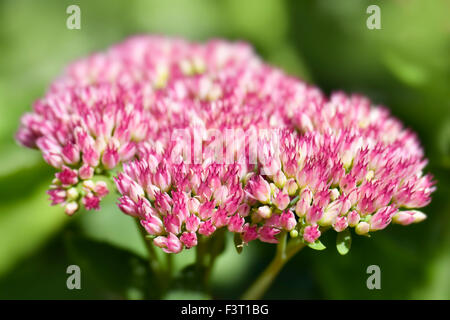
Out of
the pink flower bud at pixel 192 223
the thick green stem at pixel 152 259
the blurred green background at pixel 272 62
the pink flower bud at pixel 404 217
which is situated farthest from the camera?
the blurred green background at pixel 272 62

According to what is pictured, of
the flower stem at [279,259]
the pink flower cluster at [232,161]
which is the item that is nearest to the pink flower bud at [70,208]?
the pink flower cluster at [232,161]

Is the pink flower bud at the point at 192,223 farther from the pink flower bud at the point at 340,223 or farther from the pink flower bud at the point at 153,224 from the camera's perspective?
the pink flower bud at the point at 340,223

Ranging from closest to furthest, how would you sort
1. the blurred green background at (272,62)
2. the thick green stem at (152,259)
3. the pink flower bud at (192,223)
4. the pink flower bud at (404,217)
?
1. the pink flower bud at (192,223)
2. the pink flower bud at (404,217)
3. the thick green stem at (152,259)
4. the blurred green background at (272,62)

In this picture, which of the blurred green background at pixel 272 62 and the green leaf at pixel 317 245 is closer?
the green leaf at pixel 317 245

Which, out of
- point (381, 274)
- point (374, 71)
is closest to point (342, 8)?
point (374, 71)

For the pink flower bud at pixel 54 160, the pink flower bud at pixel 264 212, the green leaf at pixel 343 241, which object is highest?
the pink flower bud at pixel 54 160

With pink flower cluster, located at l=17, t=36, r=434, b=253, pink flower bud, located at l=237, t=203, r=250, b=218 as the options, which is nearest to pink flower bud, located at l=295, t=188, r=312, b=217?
pink flower cluster, located at l=17, t=36, r=434, b=253
